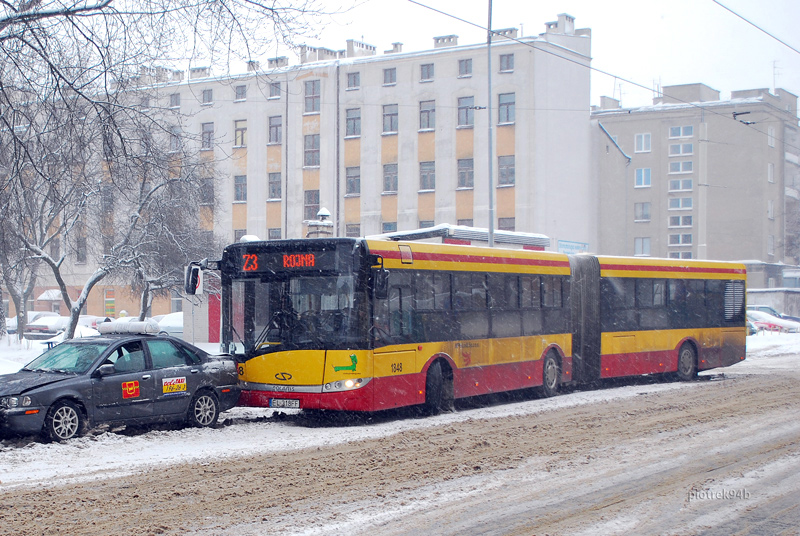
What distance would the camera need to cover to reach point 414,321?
47.0 feet

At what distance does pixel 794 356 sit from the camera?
32062 mm

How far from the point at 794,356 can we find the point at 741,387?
15100mm

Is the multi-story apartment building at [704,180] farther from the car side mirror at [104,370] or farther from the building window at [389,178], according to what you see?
the car side mirror at [104,370]

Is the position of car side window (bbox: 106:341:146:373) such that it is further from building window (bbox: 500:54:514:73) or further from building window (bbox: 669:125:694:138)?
building window (bbox: 669:125:694:138)

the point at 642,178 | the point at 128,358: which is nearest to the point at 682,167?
the point at 642,178

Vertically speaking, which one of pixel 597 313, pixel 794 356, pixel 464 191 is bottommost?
pixel 794 356

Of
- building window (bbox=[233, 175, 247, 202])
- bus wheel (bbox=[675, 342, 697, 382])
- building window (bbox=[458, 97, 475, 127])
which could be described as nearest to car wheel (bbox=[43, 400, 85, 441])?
bus wheel (bbox=[675, 342, 697, 382])

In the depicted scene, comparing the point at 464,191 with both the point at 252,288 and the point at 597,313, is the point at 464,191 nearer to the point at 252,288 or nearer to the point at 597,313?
the point at 597,313

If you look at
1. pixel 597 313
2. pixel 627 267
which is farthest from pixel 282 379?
pixel 627 267

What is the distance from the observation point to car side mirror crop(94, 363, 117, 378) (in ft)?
37.7

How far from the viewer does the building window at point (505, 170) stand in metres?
47.7

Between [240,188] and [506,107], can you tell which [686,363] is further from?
[240,188]

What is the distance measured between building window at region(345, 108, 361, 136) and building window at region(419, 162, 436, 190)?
430 cm

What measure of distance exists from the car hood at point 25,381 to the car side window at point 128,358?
0.65 meters
